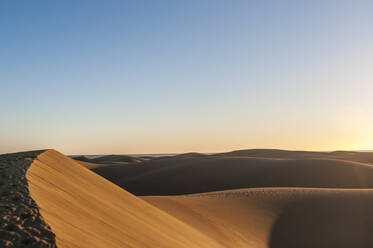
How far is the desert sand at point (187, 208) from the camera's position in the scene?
3.00 m

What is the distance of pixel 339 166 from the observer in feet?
95.9

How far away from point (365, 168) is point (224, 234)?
2521 centimetres

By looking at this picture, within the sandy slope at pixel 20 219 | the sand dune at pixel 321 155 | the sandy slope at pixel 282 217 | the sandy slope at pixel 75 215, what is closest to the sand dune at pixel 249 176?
the sandy slope at pixel 282 217

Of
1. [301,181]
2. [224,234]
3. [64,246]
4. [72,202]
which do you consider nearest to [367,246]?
[224,234]

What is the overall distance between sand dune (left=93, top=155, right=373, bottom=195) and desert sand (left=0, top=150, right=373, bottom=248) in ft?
0.32

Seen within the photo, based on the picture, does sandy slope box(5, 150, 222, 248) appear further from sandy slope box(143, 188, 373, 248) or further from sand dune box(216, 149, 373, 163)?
sand dune box(216, 149, 373, 163)

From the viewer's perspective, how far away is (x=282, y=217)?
1267 centimetres

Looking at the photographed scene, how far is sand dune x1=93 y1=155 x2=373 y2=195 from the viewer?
27.2m

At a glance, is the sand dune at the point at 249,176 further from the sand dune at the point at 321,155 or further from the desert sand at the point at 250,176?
the sand dune at the point at 321,155

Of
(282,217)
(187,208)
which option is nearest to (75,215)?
(187,208)

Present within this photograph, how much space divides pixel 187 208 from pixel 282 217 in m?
4.24

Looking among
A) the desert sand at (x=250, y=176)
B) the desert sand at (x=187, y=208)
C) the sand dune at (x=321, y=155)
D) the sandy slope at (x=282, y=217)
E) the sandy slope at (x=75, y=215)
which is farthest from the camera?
the sand dune at (x=321, y=155)

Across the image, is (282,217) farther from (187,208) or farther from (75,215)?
(75,215)

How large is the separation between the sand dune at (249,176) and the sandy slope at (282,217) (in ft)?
40.3
